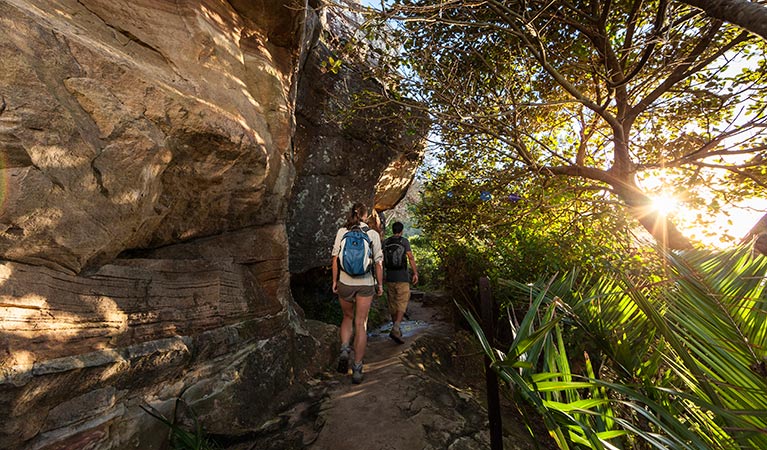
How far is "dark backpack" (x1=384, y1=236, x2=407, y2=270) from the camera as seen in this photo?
220 inches

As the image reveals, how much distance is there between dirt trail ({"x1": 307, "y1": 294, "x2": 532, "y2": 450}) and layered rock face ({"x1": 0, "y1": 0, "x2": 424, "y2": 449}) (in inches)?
27.8

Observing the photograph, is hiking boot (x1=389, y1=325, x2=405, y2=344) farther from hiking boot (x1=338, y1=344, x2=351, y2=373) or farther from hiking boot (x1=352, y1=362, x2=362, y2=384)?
hiking boot (x1=352, y1=362, x2=362, y2=384)

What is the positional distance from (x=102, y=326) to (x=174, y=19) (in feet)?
10.2

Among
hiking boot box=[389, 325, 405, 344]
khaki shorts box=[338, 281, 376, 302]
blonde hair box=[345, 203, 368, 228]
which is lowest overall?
hiking boot box=[389, 325, 405, 344]

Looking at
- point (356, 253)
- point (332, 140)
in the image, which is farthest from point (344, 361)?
point (332, 140)

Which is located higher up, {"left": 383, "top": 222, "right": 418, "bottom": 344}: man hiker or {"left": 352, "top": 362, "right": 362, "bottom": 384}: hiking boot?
{"left": 383, "top": 222, "right": 418, "bottom": 344}: man hiker

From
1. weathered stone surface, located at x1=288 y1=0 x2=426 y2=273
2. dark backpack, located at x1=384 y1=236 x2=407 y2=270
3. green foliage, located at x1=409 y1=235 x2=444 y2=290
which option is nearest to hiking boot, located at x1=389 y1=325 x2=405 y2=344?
dark backpack, located at x1=384 y1=236 x2=407 y2=270

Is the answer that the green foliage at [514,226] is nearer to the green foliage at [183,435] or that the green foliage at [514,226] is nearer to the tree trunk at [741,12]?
the tree trunk at [741,12]

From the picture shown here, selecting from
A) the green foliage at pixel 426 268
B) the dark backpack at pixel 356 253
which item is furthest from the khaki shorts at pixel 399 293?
the green foliage at pixel 426 268

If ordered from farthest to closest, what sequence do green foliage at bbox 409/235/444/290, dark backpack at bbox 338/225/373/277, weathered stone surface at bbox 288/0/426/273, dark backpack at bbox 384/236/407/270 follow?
green foliage at bbox 409/235/444/290
weathered stone surface at bbox 288/0/426/273
dark backpack at bbox 384/236/407/270
dark backpack at bbox 338/225/373/277

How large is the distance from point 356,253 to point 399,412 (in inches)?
72.3

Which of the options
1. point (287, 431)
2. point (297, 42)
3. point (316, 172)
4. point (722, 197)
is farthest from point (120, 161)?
point (722, 197)

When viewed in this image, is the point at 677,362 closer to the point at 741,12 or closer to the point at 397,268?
the point at 741,12

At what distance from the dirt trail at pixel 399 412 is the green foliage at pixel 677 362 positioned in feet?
4.80
